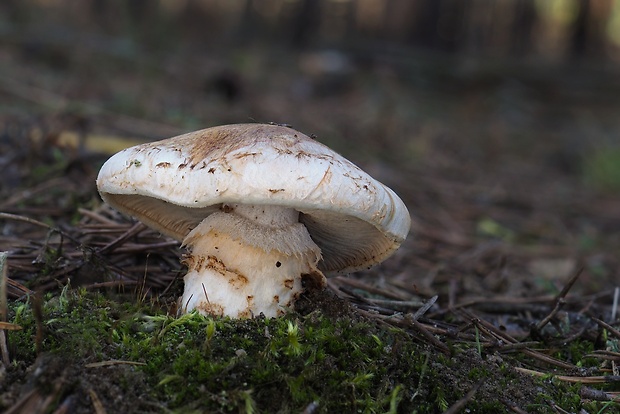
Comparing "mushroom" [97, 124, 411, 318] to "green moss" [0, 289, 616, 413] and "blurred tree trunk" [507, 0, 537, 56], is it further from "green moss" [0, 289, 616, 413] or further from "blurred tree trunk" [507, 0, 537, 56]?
"blurred tree trunk" [507, 0, 537, 56]

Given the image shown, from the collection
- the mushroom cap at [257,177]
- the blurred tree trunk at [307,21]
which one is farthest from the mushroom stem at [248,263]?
the blurred tree trunk at [307,21]

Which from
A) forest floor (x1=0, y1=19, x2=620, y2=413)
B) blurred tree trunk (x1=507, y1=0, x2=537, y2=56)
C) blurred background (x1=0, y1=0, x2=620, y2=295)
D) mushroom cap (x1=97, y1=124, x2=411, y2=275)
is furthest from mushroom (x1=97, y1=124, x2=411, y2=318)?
blurred tree trunk (x1=507, y1=0, x2=537, y2=56)

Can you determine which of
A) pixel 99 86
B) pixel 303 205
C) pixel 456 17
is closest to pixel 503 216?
pixel 303 205

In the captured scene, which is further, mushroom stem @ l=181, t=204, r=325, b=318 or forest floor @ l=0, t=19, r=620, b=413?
mushroom stem @ l=181, t=204, r=325, b=318

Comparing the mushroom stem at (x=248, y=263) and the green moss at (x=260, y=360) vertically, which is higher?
the mushroom stem at (x=248, y=263)

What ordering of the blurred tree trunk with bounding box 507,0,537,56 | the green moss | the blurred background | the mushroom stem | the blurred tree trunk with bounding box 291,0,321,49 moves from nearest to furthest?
the green moss, the mushroom stem, the blurred background, the blurred tree trunk with bounding box 291,0,321,49, the blurred tree trunk with bounding box 507,0,537,56

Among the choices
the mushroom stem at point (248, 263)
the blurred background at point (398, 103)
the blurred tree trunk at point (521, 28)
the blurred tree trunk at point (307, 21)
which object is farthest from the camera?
the blurred tree trunk at point (521, 28)

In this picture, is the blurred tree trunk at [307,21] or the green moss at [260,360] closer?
the green moss at [260,360]

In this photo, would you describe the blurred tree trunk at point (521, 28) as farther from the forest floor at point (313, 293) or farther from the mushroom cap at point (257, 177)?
the mushroom cap at point (257, 177)

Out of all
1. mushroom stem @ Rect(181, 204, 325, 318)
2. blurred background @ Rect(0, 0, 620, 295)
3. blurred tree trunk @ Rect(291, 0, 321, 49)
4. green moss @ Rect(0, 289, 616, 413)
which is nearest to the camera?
green moss @ Rect(0, 289, 616, 413)
